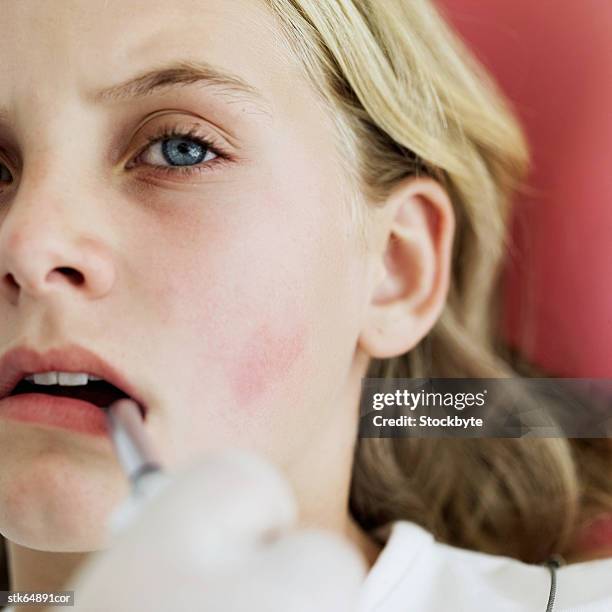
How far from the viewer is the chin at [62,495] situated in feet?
1.80

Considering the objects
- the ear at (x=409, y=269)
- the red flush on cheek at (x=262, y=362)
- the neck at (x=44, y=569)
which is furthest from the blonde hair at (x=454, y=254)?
the neck at (x=44, y=569)

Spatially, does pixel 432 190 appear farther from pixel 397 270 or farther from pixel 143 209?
pixel 143 209

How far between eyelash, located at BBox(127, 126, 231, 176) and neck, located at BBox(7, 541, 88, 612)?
0.26m

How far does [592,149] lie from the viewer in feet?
2.54

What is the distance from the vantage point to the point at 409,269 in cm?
71

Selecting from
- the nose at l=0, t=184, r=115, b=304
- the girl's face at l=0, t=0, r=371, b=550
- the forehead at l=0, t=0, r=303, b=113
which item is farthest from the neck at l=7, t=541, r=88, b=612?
the forehead at l=0, t=0, r=303, b=113

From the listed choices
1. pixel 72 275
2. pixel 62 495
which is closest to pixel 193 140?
pixel 72 275

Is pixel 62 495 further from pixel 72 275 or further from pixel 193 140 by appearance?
pixel 193 140

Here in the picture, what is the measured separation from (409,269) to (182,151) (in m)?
0.19

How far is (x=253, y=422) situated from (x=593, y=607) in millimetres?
265

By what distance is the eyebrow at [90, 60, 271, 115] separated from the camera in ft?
1.90

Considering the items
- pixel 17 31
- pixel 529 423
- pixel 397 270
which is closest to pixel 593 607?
pixel 529 423

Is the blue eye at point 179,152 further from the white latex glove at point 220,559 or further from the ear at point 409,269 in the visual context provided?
the white latex glove at point 220,559

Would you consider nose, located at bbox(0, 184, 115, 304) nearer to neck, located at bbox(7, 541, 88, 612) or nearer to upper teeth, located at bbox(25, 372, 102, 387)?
upper teeth, located at bbox(25, 372, 102, 387)
